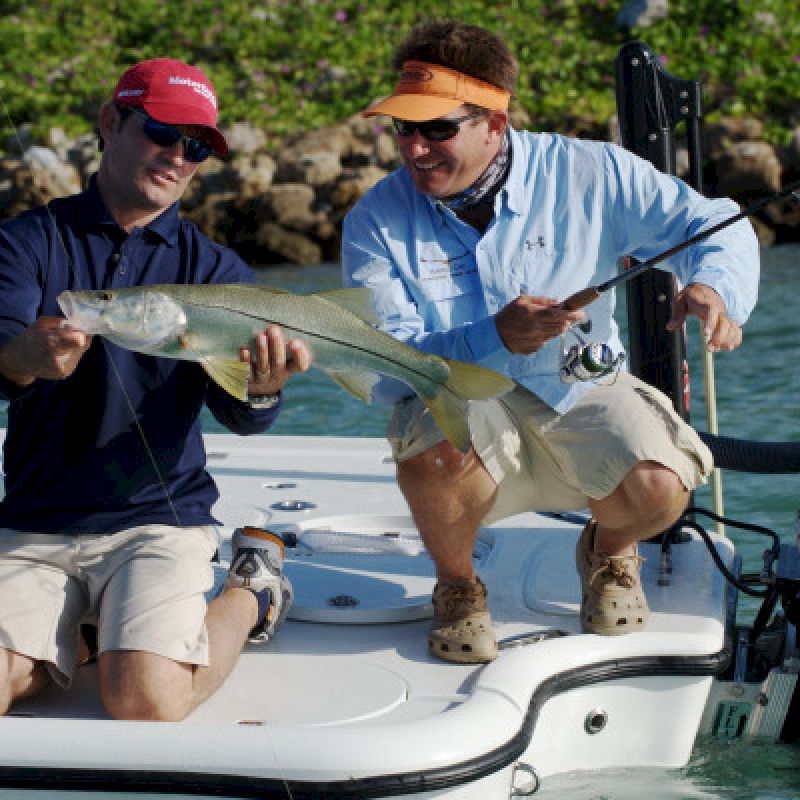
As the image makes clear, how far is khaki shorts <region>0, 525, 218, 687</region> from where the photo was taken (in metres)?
3.23

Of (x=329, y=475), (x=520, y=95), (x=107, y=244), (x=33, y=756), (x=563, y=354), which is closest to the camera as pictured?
(x=33, y=756)

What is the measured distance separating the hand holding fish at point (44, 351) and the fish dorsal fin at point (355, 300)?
520 millimetres

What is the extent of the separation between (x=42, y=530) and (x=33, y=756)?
59 cm

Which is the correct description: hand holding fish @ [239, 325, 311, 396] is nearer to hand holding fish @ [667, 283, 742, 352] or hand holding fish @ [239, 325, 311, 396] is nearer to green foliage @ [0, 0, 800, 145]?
hand holding fish @ [667, 283, 742, 352]

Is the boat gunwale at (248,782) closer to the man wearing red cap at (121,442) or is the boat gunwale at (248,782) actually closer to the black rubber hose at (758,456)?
the man wearing red cap at (121,442)

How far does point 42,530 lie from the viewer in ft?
11.1

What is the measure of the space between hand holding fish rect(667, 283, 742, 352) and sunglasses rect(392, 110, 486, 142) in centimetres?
68

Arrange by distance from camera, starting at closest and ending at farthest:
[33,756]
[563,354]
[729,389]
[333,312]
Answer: [33,756], [333,312], [563,354], [729,389]

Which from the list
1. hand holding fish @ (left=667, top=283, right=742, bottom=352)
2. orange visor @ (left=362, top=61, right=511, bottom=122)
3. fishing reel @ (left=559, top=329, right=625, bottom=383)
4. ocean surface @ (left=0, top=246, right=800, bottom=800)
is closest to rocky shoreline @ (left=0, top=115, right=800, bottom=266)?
ocean surface @ (left=0, top=246, right=800, bottom=800)

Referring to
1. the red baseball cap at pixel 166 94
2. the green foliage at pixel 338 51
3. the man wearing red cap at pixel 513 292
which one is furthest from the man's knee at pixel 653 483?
the green foliage at pixel 338 51

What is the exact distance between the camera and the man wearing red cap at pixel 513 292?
354 centimetres

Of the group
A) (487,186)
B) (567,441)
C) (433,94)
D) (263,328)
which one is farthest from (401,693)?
(433,94)

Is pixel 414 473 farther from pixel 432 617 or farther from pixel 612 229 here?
pixel 612 229

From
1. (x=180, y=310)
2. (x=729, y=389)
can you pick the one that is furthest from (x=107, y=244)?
(x=729, y=389)
